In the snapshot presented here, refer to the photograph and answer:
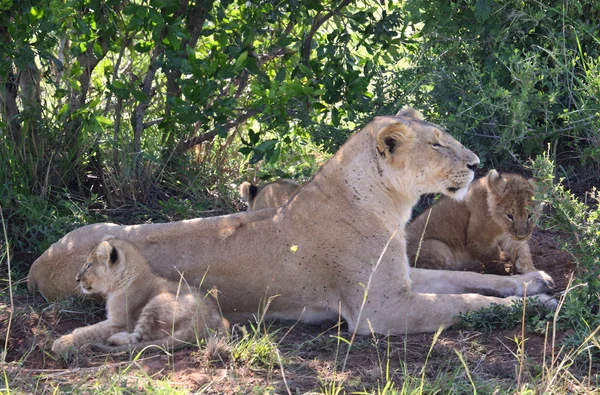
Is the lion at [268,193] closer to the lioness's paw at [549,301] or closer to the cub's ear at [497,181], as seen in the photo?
the cub's ear at [497,181]

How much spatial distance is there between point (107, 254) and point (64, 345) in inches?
25.5

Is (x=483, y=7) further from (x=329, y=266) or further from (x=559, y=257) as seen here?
(x=329, y=266)

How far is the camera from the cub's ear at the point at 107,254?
4.96 m

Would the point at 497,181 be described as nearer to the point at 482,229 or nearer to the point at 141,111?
the point at 482,229

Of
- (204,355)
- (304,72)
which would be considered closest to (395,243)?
(204,355)

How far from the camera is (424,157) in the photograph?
16.9 ft

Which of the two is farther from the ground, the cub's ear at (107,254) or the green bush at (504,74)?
the green bush at (504,74)

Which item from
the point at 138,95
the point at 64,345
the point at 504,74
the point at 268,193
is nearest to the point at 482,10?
the point at 504,74

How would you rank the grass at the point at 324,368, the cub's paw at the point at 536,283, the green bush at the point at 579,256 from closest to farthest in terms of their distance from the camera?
the grass at the point at 324,368, the green bush at the point at 579,256, the cub's paw at the point at 536,283

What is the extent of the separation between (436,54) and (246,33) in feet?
5.28

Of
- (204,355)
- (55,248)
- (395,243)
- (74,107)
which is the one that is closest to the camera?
(204,355)

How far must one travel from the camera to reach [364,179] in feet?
17.1

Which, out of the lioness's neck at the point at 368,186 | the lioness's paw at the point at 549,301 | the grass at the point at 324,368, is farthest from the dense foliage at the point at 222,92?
the grass at the point at 324,368

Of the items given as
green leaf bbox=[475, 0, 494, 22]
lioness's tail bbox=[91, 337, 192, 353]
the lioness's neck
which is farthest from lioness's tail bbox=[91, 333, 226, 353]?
green leaf bbox=[475, 0, 494, 22]
